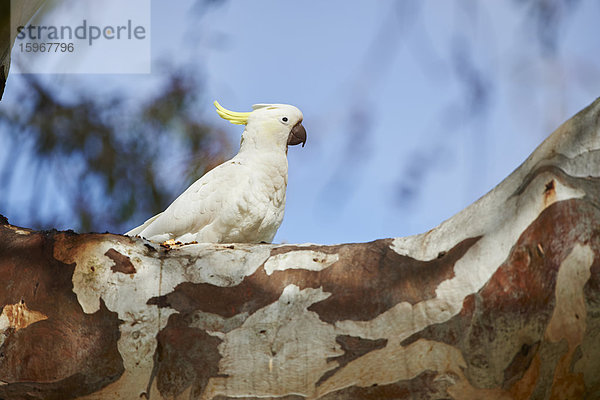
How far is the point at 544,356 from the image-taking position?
2.85 ft

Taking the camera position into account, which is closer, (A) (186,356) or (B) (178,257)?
(A) (186,356)

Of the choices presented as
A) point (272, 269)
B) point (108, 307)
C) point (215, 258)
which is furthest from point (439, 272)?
point (108, 307)

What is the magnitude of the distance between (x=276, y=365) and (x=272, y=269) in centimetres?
16

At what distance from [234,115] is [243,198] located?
0.48m

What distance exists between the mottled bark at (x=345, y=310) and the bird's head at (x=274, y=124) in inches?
45.6

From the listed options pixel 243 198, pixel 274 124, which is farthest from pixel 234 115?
pixel 243 198

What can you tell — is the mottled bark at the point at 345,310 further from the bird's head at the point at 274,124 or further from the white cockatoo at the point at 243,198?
the bird's head at the point at 274,124

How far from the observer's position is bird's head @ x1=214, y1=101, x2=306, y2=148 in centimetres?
220

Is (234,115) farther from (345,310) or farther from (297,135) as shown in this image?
(345,310)

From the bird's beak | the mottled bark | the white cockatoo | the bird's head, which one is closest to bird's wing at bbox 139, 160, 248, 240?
the white cockatoo

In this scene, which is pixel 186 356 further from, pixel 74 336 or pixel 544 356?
pixel 544 356

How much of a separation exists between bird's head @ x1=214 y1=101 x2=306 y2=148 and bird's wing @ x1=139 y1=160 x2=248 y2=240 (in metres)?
0.23

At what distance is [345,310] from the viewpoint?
96 centimetres

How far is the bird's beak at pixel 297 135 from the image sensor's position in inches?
90.0
